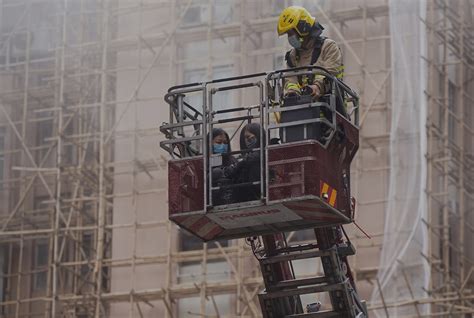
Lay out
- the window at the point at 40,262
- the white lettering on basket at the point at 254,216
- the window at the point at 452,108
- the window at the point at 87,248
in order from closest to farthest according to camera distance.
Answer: the white lettering on basket at the point at 254,216
the window at the point at 452,108
the window at the point at 87,248
the window at the point at 40,262

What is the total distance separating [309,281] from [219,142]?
1622 mm

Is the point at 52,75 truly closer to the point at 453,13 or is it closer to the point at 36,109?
the point at 36,109

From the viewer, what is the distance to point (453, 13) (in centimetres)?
2984

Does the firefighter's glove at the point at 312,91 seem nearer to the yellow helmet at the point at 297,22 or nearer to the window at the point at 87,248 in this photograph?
the yellow helmet at the point at 297,22

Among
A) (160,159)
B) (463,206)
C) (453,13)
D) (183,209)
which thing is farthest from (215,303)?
(183,209)

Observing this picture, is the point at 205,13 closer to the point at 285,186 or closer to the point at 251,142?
the point at 251,142

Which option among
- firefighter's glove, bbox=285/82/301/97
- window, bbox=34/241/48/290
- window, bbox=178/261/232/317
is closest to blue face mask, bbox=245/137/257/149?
firefighter's glove, bbox=285/82/301/97

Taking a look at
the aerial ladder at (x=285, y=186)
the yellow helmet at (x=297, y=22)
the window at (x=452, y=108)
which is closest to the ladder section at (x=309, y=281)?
the aerial ladder at (x=285, y=186)

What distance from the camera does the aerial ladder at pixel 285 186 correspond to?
14484mm

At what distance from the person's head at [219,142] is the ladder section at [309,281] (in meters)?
1.07

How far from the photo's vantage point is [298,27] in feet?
50.4

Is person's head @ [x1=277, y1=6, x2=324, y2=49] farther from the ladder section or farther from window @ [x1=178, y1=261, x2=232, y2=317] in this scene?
window @ [x1=178, y1=261, x2=232, y2=317]

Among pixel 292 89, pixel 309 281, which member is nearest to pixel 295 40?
pixel 292 89

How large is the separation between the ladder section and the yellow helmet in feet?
6.56
